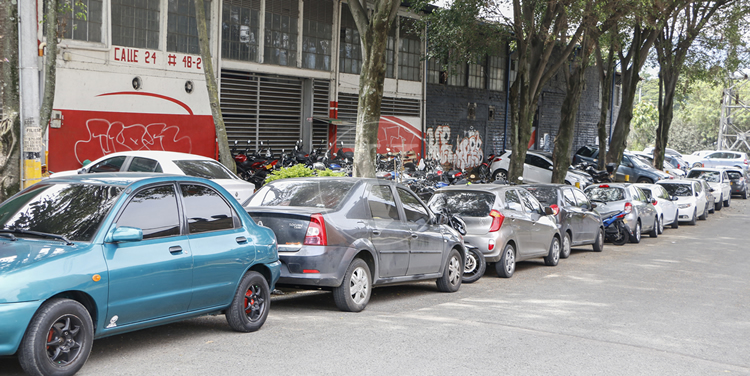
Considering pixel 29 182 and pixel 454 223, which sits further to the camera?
pixel 454 223

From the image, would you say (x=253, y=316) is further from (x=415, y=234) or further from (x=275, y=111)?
A: (x=275, y=111)

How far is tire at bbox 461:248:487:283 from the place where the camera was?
1160 centimetres

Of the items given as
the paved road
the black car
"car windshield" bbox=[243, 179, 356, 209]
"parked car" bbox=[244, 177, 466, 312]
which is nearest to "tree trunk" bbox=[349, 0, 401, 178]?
the black car

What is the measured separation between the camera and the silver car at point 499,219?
11.8 m

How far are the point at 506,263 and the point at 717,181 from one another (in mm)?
24021

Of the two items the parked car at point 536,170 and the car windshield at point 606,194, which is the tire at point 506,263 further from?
the parked car at point 536,170

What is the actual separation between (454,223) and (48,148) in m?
10.5

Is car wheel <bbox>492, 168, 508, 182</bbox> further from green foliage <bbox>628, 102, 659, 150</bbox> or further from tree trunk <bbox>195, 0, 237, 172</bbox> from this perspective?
green foliage <bbox>628, 102, 659, 150</bbox>

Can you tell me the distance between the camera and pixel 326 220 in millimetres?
7914

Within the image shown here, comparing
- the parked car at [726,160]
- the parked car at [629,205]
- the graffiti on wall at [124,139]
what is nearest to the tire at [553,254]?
the parked car at [629,205]

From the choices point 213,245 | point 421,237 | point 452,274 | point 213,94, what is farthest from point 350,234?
point 213,94

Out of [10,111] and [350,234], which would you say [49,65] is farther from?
[350,234]

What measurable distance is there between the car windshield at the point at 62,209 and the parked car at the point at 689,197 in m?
21.6

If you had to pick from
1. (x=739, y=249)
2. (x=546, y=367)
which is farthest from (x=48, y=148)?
(x=739, y=249)
